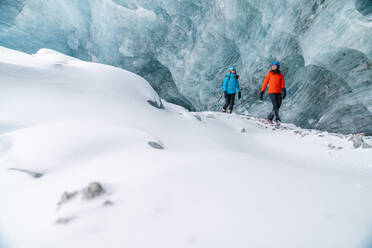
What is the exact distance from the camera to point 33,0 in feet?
45.8

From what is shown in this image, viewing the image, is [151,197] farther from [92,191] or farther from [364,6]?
[364,6]

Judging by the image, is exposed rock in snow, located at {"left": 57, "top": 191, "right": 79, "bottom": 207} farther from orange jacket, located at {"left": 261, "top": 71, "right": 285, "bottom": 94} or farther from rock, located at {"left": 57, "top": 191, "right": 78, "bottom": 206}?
orange jacket, located at {"left": 261, "top": 71, "right": 285, "bottom": 94}

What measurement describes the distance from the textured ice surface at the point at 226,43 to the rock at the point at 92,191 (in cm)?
742

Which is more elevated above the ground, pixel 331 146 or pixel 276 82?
pixel 276 82

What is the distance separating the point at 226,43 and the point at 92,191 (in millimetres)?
12037

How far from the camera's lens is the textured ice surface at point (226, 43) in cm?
636

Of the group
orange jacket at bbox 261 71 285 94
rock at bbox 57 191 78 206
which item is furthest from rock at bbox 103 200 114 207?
orange jacket at bbox 261 71 285 94

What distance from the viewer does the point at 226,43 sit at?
11.8 m

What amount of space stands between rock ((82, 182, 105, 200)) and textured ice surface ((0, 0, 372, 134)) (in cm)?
742

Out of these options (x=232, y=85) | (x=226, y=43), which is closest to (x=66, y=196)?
(x=232, y=85)

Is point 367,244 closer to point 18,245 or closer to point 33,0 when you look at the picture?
point 18,245

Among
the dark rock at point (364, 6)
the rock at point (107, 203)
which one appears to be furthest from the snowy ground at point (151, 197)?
the dark rock at point (364, 6)

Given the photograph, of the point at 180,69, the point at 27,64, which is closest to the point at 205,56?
the point at 180,69

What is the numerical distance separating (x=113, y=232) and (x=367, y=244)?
3.81 ft
